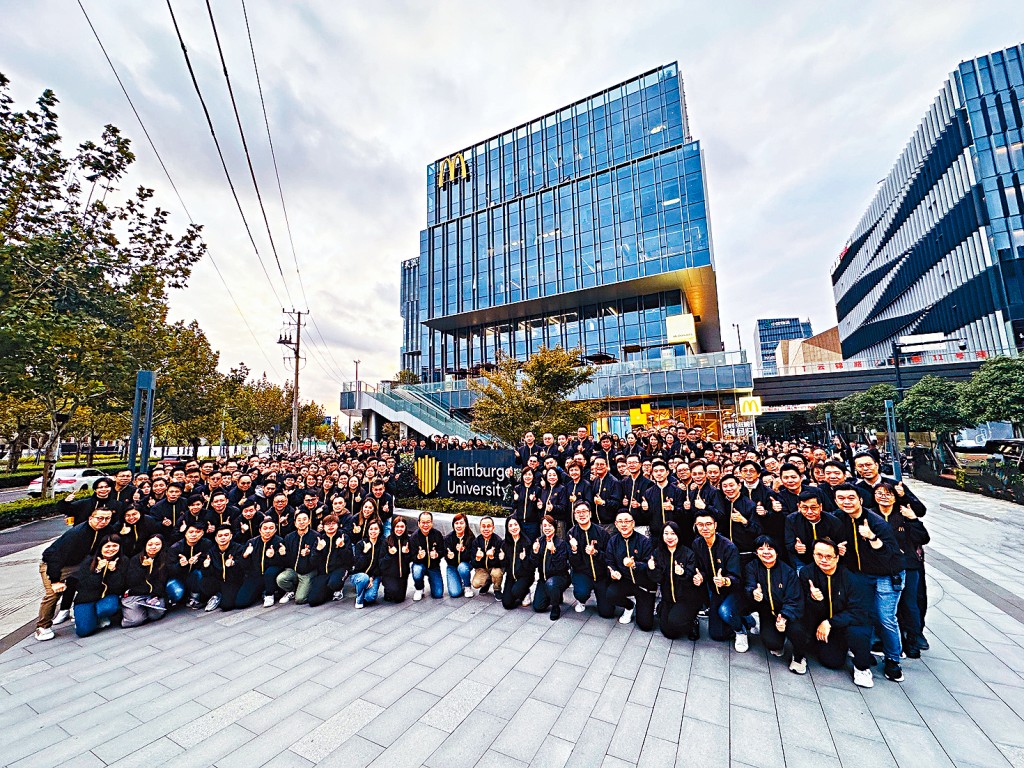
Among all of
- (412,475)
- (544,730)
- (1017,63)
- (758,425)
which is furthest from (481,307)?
(1017,63)

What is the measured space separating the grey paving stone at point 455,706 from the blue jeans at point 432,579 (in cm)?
265

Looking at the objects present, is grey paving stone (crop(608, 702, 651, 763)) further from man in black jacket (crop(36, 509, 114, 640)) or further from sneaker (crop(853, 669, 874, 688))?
man in black jacket (crop(36, 509, 114, 640))

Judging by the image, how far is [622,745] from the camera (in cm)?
330

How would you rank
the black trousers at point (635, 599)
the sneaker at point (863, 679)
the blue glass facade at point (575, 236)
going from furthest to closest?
the blue glass facade at point (575, 236), the black trousers at point (635, 599), the sneaker at point (863, 679)

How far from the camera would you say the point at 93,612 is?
18.8 ft

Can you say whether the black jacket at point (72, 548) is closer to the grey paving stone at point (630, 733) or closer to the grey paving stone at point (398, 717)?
the grey paving stone at point (398, 717)

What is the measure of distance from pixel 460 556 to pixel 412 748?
373 centimetres

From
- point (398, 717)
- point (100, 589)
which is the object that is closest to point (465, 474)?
point (100, 589)

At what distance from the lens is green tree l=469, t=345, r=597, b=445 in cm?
1580

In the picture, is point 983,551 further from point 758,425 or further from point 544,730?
point 758,425

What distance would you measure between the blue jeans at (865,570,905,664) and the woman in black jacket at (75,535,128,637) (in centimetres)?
928

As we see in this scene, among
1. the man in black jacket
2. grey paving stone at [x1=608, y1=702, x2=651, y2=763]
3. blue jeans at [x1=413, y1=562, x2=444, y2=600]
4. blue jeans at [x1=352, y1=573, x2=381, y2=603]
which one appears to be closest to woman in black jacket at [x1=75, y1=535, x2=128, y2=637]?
the man in black jacket

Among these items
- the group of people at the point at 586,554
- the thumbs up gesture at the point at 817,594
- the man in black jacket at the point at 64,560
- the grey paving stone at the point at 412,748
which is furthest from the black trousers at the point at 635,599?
the man in black jacket at the point at 64,560

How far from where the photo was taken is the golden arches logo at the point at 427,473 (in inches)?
547
